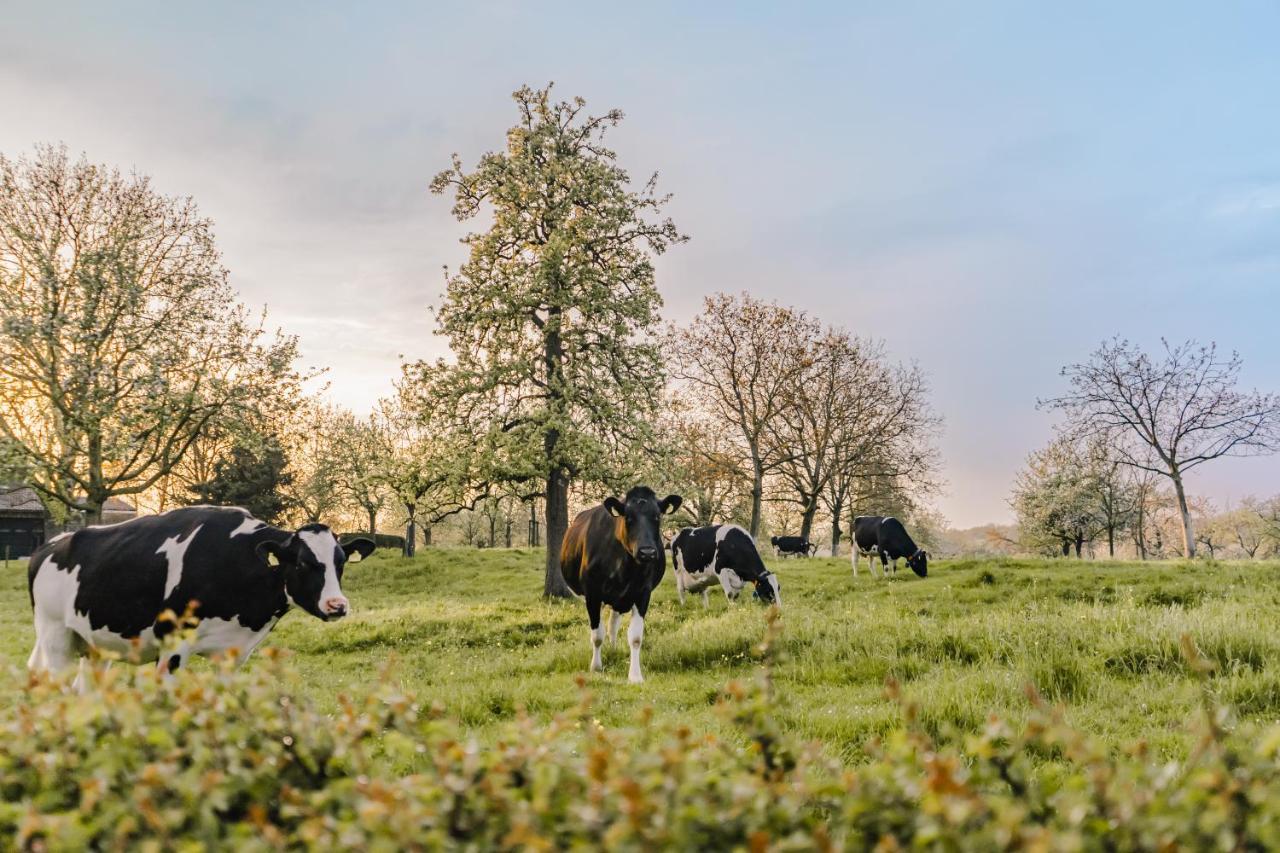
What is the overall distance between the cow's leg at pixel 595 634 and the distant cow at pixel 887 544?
15.9 meters

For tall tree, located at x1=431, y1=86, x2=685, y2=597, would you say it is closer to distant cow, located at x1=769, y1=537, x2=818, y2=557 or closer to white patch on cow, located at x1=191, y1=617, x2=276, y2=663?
white patch on cow, located at x1=191, y1=617, x2=276, y2=663

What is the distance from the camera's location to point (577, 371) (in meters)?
23.5

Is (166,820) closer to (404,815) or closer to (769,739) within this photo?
(404,815)

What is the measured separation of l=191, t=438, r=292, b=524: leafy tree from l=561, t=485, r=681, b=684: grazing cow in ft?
133

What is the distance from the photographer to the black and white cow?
25.6ft

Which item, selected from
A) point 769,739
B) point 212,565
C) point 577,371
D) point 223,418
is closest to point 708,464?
point 577,371

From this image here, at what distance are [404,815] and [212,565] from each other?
23.4 feet

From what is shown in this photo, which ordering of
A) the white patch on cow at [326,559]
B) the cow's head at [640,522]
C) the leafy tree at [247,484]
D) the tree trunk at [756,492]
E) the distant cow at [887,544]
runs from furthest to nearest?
1. the leafy tree at [247,484]
2. the tree trunk at [756,492]
3. the distant cow at [887,544]
4. the cow's head at [640,522]
5. the white patch on cow at [326,559]

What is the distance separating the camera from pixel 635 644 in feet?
35.0

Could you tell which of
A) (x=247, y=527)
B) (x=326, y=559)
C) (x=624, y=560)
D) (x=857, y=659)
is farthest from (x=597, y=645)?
(x=247, y=527)

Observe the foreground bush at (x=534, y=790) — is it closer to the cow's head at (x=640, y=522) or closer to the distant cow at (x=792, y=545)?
the cow's head at (x=640, y=522)

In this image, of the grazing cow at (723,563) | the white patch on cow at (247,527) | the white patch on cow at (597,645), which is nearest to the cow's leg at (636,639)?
the white patch on cow at (597,645)

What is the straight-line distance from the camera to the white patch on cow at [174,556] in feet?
25.6

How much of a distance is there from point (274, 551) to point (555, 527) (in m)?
15.7
